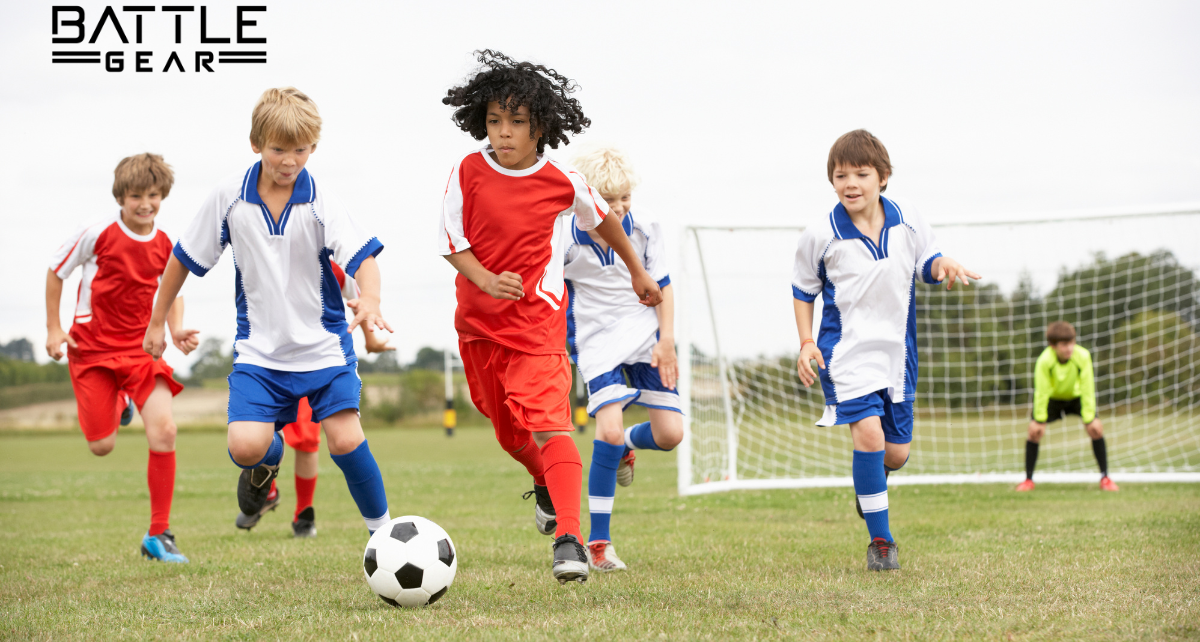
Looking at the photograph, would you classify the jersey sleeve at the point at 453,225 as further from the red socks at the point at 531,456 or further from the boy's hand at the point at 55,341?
the boy's hand at the point at 55,341

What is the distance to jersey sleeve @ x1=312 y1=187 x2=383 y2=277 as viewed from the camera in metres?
4.00

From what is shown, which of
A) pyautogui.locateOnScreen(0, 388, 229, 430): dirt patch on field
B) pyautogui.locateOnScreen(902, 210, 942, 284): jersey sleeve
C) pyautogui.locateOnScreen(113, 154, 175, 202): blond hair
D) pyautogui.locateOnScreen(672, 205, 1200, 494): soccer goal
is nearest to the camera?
pyautogui.locateOnScreen(902, 210, 942, 284): jersey sleeve

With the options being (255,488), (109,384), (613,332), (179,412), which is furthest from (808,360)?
(179,412)

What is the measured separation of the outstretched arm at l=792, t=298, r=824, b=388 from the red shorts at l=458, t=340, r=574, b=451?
1067 millimetres

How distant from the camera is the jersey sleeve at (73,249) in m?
5.43

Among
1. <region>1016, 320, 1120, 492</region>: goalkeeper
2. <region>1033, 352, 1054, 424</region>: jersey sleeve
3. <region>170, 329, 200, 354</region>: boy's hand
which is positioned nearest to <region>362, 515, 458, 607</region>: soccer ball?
<region>170, 329, 200, 354</region>: boy's hand

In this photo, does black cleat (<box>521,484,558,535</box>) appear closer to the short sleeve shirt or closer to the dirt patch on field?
the short sleeve shirt

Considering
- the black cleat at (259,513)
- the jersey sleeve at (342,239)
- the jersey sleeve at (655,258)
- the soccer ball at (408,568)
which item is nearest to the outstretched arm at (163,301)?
the jersey sleeve at (342,239)

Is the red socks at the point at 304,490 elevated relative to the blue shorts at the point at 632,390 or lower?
lower

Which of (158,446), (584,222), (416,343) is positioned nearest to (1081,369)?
(584,222)

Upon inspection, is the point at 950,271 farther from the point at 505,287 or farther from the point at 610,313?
the point at 505,287

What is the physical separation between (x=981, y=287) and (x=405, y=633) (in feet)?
38.8

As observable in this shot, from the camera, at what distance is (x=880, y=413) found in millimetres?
4441

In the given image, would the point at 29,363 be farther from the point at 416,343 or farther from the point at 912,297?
the point at 912,297
